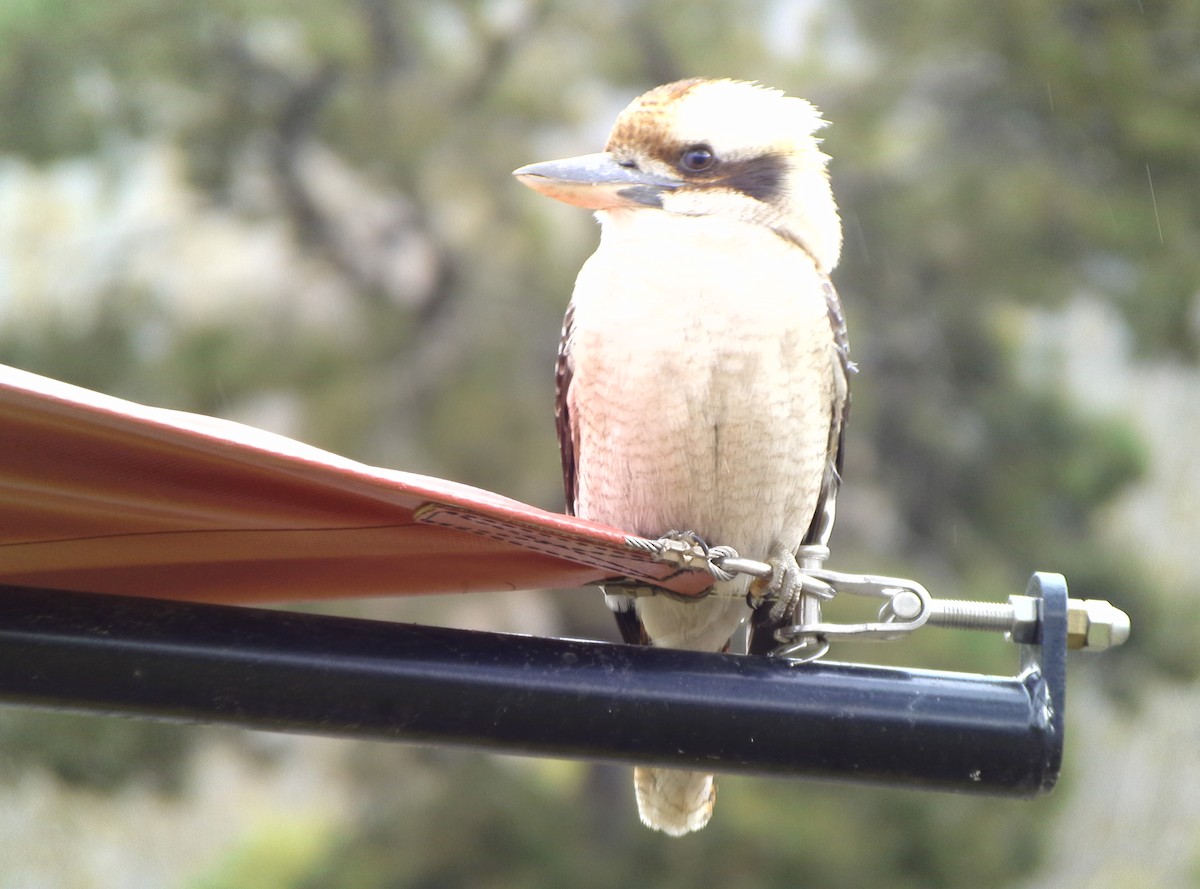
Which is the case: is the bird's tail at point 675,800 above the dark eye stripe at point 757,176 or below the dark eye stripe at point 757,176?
below

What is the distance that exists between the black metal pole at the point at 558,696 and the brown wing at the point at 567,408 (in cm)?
72

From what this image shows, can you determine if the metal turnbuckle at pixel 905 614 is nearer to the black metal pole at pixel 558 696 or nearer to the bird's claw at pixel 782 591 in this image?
the black metal pole at pixel 558 696

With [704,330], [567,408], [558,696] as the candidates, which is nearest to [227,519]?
[558,696]

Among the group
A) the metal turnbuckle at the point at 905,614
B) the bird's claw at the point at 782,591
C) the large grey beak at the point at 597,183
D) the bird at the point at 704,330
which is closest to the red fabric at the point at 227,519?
the metal turnbuckle at the point at 905,614

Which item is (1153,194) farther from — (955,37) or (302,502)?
(302,502)

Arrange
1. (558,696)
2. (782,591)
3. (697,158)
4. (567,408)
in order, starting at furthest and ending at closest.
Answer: (567,408)
(697,158)
(782,591)
(558,696)

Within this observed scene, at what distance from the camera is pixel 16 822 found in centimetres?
470

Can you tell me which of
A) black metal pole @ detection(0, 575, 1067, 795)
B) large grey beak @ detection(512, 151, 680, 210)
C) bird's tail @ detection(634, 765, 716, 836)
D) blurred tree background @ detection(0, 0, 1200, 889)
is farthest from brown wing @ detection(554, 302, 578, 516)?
blurred tree background @ detection(0, 0, 1200, 889)

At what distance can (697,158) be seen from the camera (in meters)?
1.49

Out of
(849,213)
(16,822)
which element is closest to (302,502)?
(849,213)

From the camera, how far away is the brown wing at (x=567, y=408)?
5.25 ft

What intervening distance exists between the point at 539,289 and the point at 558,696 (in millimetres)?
3177

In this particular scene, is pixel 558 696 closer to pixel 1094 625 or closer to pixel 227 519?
pixel 227 519

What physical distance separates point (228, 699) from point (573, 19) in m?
3.73
